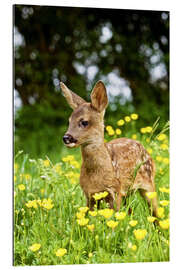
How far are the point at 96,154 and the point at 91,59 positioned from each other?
2.73ft

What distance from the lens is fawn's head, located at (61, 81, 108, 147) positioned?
102 inches

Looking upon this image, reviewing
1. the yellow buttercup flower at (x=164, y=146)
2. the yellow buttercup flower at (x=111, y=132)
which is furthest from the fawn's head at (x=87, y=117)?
the yellow buttercup flower at (x=164, y=146)

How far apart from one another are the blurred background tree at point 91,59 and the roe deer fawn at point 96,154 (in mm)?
335

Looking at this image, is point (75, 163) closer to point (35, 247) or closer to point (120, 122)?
point (120, 122)

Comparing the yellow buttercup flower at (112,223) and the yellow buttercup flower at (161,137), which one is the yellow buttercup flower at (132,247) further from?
the yellow buttercup flower at (161,137)

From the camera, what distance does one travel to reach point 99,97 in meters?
2.67

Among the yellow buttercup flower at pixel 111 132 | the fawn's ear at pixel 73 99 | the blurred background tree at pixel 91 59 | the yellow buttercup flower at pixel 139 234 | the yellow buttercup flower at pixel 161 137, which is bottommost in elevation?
the yellow buttercup flower at pixel 139 234

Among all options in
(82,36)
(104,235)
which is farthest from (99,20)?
(104,235)

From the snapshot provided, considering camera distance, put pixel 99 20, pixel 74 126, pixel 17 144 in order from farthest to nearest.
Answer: pixel 17 144 → pixel 99 20 → pixel 74 126

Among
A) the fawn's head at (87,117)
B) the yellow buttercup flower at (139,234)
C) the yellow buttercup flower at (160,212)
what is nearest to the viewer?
the yellow buttercup flower at (139,234)

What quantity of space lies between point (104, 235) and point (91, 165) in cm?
37

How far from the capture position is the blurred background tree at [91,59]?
3.09 metres
